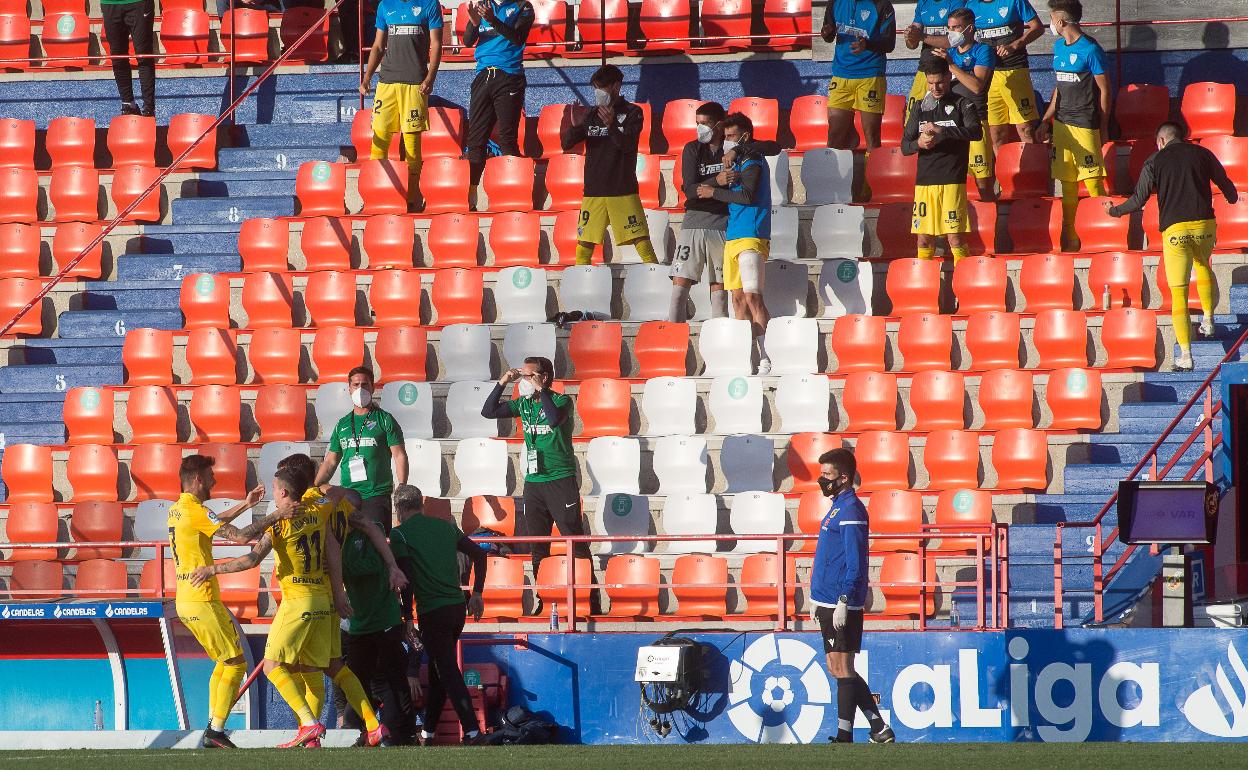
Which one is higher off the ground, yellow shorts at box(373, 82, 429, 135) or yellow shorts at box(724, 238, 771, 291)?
yellow shorts at box(373, 82, 429, 135)

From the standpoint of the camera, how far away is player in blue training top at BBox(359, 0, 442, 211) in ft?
56.3

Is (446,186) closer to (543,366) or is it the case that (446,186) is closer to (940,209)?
(543,366)

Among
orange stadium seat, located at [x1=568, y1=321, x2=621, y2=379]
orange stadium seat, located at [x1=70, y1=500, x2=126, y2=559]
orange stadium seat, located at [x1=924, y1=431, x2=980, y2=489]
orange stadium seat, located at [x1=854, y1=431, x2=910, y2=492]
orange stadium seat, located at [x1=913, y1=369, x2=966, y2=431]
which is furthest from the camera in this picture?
orange stadium seat, located at [x1=568, y1=321, x2=621, y2=379]

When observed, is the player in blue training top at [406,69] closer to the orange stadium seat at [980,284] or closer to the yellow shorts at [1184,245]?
the orange stadium seat at [980,284]

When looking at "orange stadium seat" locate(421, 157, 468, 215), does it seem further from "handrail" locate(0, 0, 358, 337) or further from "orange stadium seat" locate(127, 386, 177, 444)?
"orange stadium seat" locate(127, 386, 177, 444)

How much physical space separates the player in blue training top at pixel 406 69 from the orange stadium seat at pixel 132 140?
2.83m

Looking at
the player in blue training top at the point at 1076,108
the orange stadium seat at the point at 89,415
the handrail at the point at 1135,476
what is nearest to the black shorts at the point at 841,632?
the handrail at the point at 1135,476

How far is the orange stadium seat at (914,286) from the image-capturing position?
52.2 feet

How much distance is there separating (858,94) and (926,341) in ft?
9.81

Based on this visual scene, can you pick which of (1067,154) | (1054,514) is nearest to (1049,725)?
(1054,514)

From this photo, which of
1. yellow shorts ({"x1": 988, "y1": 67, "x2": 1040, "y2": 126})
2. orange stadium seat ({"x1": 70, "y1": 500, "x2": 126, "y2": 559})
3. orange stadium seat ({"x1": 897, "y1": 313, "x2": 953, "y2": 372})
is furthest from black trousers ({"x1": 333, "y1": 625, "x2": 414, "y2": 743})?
yellow shorts ({"x1": 988, "y1": 67, "x2": 1040, "y2": 126})

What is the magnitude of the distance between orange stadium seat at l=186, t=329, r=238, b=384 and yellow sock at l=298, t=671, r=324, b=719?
17.8 feet

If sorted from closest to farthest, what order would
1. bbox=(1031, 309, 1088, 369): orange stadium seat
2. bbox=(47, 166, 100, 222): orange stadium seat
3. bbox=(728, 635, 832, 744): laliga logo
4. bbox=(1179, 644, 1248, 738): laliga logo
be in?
bbox=(1179, 644, 1248, 738): laliga logo → bbox=(728, 635, 832, 744): laliga logo → bbox=(1031, 309, 1088, 369): orange stadium seat → bbox=(47, 166, 100, 222): orange stadium seat

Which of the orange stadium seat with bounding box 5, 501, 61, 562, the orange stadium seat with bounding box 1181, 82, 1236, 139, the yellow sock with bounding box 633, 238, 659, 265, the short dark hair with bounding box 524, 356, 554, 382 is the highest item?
the orange stadium seat with bounding box 1181, 82, 1236, 139
